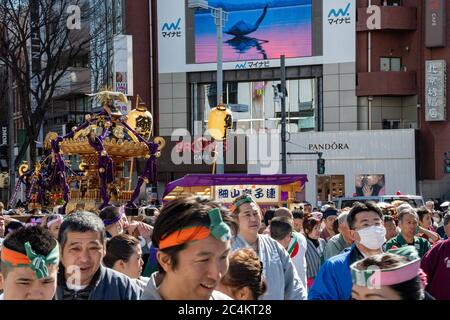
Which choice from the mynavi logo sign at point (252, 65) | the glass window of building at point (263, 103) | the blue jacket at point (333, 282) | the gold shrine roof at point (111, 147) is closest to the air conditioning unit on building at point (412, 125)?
the glass window of building at point (263, 103)

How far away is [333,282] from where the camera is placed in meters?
5.14

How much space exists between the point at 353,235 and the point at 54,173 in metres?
16.5

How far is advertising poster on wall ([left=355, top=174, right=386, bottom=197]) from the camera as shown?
40031mm

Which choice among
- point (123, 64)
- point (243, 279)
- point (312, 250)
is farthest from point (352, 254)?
point (123, 64)

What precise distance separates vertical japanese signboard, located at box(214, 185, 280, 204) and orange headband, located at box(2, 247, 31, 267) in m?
18.0

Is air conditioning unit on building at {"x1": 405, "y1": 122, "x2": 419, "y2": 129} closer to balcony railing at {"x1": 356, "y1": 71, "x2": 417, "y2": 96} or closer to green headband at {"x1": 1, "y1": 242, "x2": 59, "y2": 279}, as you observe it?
balcony railing at {"x1": 356, "y1": 71, "x2": 417, "y2": 96}

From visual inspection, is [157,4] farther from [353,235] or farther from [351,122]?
[353,235]

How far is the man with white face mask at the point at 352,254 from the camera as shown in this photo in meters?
5.09

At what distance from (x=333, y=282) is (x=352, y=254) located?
47 cm

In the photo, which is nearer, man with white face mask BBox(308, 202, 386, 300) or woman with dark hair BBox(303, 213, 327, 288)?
man with white face mask BBox(308, 202, 386, 300)

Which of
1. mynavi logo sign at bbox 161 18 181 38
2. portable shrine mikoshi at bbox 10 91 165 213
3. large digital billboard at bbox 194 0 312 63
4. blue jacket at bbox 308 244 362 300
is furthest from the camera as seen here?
mynavi logo sign at bbox 161 18 181 38

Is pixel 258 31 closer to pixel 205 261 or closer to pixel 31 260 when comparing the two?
pixel 31 260

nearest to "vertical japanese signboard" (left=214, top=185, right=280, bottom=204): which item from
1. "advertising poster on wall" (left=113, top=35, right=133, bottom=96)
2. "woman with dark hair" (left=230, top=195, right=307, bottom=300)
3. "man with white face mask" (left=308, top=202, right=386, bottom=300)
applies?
"woman with dark hair" (left=230, top=195, right=307, bottom=300)
